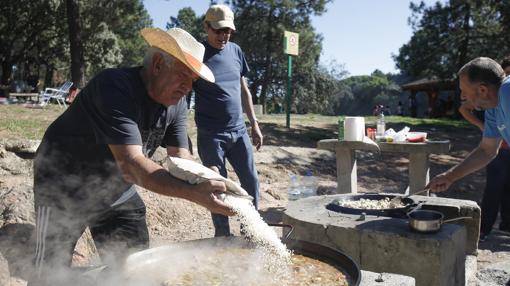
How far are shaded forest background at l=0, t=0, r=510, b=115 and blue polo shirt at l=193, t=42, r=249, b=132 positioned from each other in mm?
13873

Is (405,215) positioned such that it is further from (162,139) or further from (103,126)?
(103,126)

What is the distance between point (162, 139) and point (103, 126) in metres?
0.63

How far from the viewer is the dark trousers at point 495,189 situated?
488 cm

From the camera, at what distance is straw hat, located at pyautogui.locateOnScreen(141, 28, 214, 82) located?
205 cm

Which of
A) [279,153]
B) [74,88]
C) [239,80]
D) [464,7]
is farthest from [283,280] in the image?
[464,7]

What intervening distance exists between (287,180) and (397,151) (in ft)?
9.27

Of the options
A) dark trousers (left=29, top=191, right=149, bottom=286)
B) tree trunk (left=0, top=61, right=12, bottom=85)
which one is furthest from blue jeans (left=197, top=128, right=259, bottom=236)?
tree trunk (left=0, top=61, right=12, bottom=85)

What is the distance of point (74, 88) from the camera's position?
15867 millimetres

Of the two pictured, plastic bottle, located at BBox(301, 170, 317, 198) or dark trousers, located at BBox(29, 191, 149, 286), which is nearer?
dark trousers, located at BBox(29, 191, 149, 286)

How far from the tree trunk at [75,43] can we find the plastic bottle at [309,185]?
1147 centimetres

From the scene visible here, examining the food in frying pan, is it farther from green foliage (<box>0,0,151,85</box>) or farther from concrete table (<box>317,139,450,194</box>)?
green foliage (<box>0,0,151,85</box>)

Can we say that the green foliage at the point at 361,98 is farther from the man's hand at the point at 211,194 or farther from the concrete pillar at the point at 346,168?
the man's hand at the point at 211,194

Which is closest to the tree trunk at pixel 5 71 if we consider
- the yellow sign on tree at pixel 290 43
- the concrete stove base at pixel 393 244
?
the yellow sign on tree at pixel 290 43

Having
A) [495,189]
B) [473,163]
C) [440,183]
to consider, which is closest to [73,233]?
[440,183]
